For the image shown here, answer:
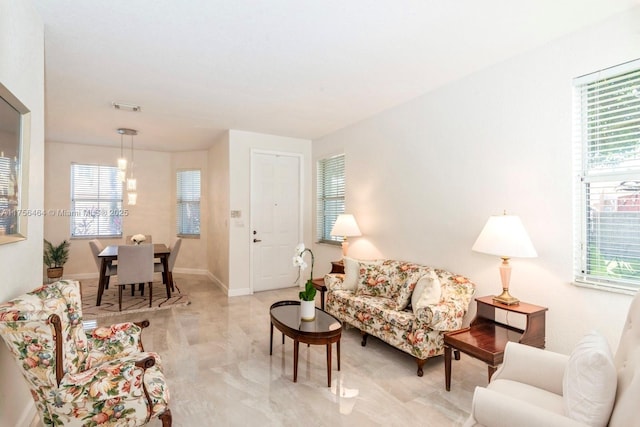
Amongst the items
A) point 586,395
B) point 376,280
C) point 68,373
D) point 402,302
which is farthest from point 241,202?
point 586,395

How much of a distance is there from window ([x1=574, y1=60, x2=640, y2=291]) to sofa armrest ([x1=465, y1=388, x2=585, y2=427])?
4.79 feet

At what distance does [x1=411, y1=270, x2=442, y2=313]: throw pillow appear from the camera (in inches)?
104

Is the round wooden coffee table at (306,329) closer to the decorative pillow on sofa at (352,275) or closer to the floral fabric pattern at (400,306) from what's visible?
the floral fabric pattern at (400,306)

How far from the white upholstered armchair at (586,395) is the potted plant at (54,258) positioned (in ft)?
22.8

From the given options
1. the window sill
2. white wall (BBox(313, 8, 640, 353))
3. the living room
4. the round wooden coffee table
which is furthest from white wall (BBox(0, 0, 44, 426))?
the window sill

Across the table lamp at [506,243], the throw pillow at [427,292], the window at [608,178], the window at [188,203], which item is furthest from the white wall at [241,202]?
the window at [608,178]

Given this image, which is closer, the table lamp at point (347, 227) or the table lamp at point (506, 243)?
the table lamp at point (506, 243)

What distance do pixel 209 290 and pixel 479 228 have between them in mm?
4371

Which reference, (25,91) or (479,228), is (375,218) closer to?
(479,228)

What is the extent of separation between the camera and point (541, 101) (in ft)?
8.23

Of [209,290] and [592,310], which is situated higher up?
[592,310]

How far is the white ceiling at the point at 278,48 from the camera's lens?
6.68 ft

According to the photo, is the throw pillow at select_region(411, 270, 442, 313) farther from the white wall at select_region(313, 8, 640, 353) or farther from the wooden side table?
the white wall at select_region(313, 8, 640, 353)

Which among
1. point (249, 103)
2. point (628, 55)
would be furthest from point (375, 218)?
point (628, 55)
